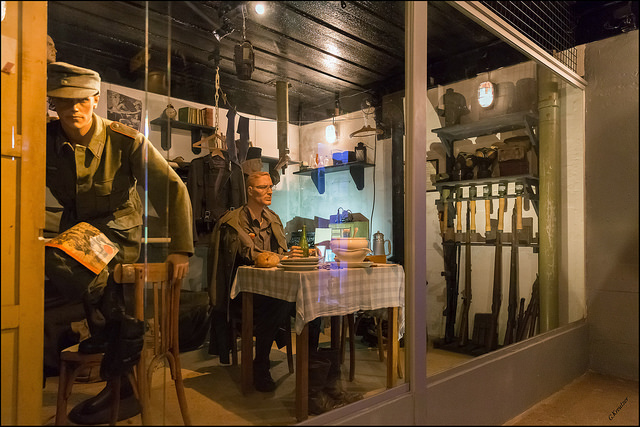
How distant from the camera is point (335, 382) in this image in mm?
2328

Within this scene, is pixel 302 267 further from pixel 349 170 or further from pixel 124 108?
pixel 124 108

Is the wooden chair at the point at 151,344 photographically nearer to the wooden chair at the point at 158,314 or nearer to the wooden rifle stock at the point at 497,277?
the wooden chair at the point at 158,314

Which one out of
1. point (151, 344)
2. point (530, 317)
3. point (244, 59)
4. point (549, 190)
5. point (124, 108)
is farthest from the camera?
point (244, 59)

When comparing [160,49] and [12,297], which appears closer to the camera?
[12,297]

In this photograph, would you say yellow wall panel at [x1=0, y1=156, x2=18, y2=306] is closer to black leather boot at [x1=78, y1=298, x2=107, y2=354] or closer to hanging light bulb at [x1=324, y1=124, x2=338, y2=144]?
black leather boot at [x1=78, y1=298, x2=107, y2=354]

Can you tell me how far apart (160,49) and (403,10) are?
3.71ft

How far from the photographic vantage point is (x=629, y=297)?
1998 mm

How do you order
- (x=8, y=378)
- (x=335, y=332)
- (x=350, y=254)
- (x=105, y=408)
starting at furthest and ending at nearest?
(x=335, y=332)
(x=350, y=254)
(x=105, y=408)
(x=8, y=378)

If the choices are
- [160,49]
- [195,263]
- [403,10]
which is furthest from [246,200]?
[403,10]

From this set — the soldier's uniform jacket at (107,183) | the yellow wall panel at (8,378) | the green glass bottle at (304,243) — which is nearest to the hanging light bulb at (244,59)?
the soldier's uniform jacket at (107,183)

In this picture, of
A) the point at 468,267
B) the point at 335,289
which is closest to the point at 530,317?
the point at 468,267

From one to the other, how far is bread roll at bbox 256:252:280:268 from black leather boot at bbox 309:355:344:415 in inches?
21.2

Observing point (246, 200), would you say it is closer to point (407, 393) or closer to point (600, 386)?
point (407, 393)

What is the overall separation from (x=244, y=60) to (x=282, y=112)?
1.56ft
